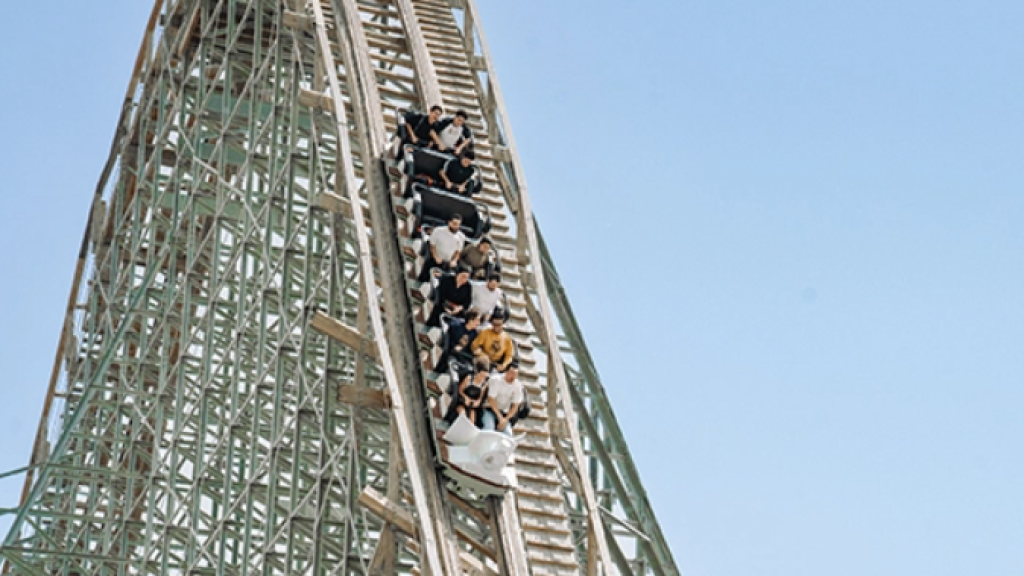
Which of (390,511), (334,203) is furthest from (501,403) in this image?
(334,203)

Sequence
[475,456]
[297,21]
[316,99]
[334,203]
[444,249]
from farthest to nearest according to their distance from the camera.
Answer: [297,21] < [316,99] < [334,203] < [444,249] < [475,456]

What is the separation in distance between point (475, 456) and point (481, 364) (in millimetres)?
751

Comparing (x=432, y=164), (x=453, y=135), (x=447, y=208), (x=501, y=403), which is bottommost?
(x=501, y=403)

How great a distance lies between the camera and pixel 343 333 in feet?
56.1

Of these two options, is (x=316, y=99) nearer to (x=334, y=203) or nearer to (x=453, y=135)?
(x=334, y=203)

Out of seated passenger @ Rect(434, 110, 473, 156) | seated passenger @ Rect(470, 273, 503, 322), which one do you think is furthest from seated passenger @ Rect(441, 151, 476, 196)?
seated passenger @ Rect(470, 273, 503, 322)

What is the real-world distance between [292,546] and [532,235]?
11.5 ft

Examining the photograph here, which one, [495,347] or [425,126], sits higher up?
[425,126]

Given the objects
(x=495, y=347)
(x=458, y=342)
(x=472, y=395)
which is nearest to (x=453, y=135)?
(x=458, y=342)

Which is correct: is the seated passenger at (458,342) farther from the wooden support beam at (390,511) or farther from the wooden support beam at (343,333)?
the wooden support beam at (343,333)

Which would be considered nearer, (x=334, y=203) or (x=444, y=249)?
(x=444, y=249)

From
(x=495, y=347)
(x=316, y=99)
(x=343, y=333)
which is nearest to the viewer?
(x=495, y=347)

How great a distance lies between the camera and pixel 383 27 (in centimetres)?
2047

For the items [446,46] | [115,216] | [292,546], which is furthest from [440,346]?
[115,216]
